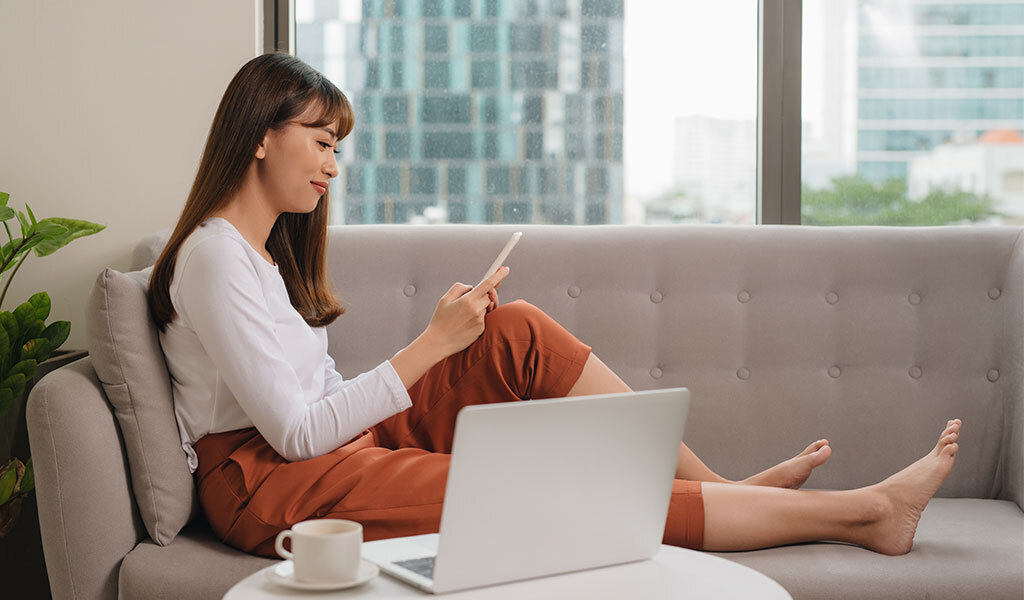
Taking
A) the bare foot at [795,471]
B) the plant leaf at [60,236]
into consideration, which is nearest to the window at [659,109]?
the plant leaf at [60,236]

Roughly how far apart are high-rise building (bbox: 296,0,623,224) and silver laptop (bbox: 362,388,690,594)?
1.44m

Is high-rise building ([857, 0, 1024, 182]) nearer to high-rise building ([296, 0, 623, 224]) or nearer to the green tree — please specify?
the green tree

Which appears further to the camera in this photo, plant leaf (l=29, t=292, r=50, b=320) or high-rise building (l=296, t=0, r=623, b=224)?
high-rise building (l=296, t=0, r=623, b=224)

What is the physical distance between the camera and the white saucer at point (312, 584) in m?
0.87

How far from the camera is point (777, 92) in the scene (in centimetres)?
231

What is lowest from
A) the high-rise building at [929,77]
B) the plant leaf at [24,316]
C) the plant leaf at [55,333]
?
the plant leaf at [55,333]

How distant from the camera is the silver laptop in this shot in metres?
0.85

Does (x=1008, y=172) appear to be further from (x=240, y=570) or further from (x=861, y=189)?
(x=240, y=570)

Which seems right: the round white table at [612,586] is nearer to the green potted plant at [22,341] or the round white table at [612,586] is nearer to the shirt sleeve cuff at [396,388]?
the shirt sleeve cuff at [396,388]

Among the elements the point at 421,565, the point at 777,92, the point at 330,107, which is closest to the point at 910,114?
the point at 777,92

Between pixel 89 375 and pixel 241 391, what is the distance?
0.30 metres

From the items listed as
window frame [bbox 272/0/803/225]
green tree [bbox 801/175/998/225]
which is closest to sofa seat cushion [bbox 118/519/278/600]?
window frame [bbox 272/0/803/225]

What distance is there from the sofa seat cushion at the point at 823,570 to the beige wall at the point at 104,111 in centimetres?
97

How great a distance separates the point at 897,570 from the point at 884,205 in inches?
46.8
